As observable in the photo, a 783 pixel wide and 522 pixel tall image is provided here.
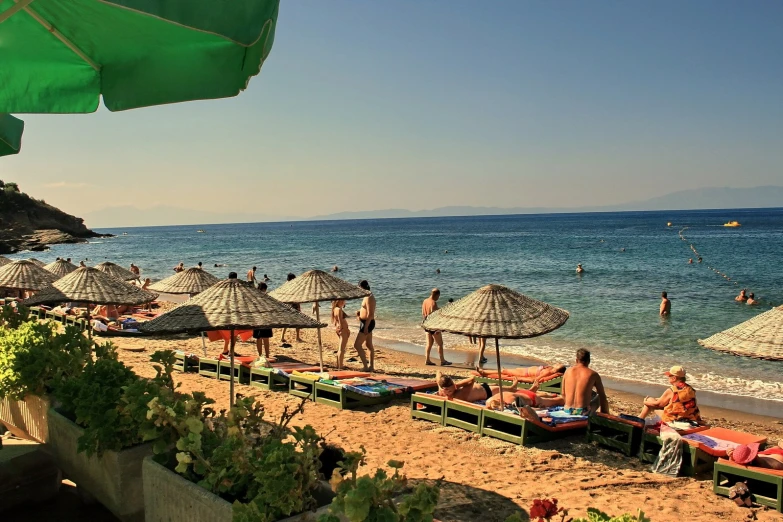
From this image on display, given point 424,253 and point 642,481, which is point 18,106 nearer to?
point 642,481

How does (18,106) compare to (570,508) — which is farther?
(570,508)

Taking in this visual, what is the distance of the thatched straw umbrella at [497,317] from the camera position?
7.27 m

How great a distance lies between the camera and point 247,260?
55.1 metres

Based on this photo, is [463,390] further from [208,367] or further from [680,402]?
[208,367]

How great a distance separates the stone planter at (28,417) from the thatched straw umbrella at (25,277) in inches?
337

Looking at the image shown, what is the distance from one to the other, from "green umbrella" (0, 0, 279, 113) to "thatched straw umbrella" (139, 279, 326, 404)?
11.9 feet

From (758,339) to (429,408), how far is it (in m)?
4.17

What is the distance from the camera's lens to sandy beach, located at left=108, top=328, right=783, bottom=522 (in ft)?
18.0

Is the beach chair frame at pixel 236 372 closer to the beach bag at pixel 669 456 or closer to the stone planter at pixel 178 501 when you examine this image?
the beach bag at pixel 669 456

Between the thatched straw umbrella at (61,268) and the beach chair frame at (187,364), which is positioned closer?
the beach chair frame at (187,364)

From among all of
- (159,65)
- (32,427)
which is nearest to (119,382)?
(32,427)

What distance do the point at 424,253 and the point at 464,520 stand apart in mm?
53952

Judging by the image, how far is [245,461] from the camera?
112 inches

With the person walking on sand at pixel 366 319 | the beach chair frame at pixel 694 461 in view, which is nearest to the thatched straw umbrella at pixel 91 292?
the person walking on sand at pixel 366 319
